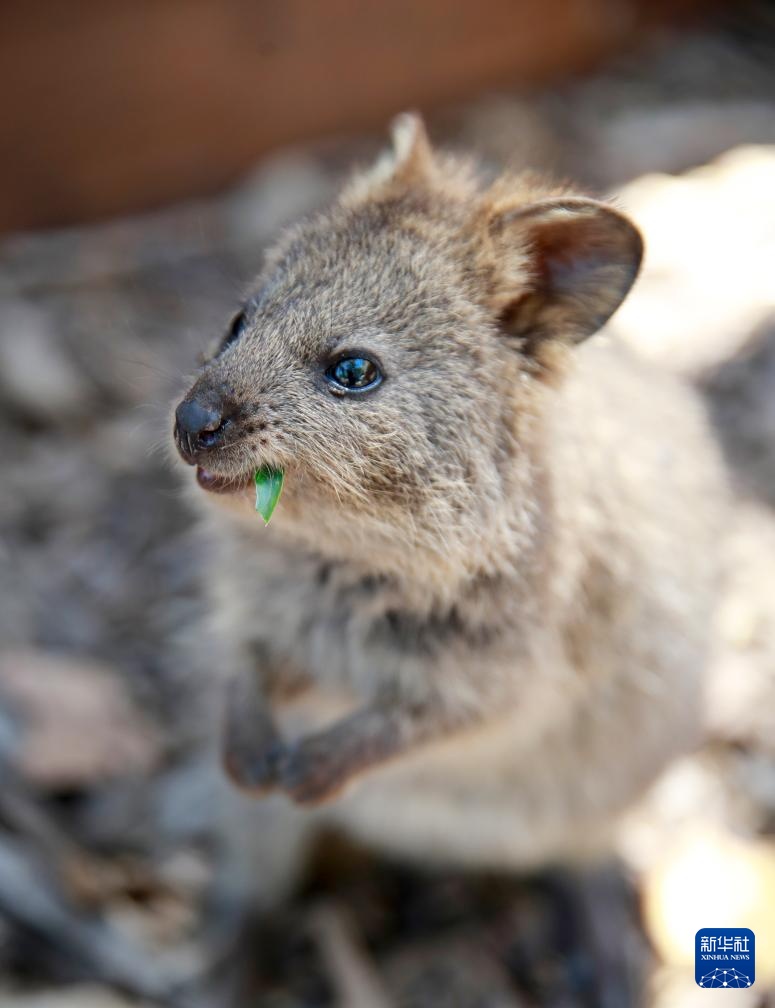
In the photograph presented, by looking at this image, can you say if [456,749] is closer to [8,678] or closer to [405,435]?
[405,435]

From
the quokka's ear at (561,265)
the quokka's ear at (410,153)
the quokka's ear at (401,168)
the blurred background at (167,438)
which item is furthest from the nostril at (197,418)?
the quokka's ear at (410,153)

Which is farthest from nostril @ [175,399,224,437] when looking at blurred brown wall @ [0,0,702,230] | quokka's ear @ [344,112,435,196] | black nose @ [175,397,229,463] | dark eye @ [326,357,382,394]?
blurred brown wall @ [0,0,702,230]

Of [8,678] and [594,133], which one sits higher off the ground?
[594,133]

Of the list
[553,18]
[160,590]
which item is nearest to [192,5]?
[553,18]

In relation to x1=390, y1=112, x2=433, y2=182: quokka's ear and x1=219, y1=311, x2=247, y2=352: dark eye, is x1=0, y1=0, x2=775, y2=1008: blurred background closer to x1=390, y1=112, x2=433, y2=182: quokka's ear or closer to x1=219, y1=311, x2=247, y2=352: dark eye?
x1=219, y1=311, x2=247, y2=352: dark eye

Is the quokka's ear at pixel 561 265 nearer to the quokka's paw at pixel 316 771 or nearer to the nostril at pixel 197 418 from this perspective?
the nostril at pixel 197 418

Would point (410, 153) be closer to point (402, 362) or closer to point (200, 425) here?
point (402, 362)
